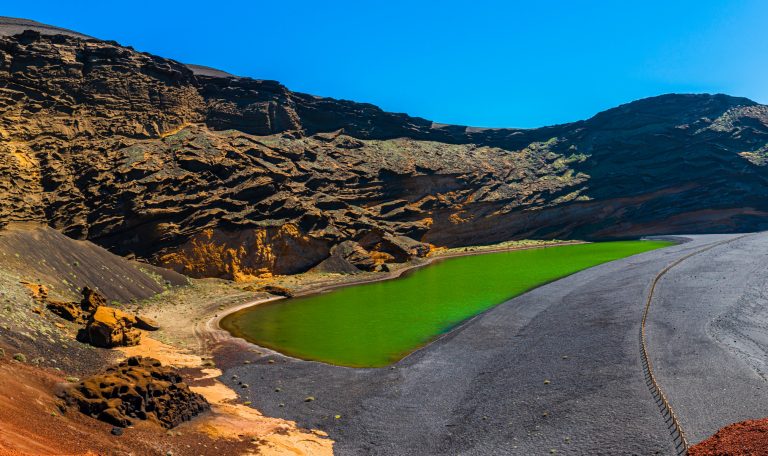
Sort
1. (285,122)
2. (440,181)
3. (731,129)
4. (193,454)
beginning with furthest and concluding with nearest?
(731,129)
(440,181)
(285,122)
(193,454)

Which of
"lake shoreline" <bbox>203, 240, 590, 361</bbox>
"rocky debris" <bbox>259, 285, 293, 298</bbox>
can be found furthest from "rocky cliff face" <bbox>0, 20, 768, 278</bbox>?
"rocky debris" <bbox>259, 285, 293, 298</bbox>

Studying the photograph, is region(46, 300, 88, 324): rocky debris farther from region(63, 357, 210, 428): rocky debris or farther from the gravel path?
region(63, 357, 210, 428): rocky debris

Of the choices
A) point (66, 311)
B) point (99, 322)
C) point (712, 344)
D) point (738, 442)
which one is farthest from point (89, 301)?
point (712, 344)

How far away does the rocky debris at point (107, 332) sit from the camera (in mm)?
25312

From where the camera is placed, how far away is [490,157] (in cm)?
10819

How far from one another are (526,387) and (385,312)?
21.1m

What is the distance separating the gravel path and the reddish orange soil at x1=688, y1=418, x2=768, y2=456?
1451 mm

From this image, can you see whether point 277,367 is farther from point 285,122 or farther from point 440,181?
point 440,181

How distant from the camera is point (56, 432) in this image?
13.1 m

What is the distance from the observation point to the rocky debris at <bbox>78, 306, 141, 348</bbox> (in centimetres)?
2531

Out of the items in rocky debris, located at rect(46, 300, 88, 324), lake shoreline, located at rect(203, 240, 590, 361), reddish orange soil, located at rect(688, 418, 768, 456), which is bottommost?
lake shoreline, located at rect(203, 240, 590, 361)

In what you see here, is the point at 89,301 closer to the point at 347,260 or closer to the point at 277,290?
the point at 277,290

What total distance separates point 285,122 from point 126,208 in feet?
123

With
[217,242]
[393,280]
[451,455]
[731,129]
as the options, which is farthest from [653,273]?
[731,129]
